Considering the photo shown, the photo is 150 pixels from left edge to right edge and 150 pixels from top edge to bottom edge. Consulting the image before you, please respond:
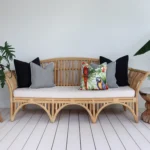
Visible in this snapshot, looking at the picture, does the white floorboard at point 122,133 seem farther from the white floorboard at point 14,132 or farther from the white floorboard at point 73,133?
the white floorboard at point 14,132

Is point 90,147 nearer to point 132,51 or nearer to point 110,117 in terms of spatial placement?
point 110,117

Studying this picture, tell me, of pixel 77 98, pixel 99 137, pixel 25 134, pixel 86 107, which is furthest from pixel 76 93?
pixel 25 134

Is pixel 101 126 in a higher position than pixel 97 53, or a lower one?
lower

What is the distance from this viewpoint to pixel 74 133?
8.03 ft

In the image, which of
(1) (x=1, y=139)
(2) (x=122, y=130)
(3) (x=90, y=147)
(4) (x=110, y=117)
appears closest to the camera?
(3) (x=90, y=147)

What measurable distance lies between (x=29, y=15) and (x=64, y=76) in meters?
1.21

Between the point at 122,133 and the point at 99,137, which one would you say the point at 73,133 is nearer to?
the point at 99,137

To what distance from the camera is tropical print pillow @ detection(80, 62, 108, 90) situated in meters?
2.86

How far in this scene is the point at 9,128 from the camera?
2631mm

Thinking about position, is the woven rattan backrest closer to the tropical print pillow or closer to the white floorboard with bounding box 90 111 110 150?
the tropical print pillow

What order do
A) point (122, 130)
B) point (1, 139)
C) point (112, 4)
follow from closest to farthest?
point (1, 139), point (122, 130), point (112, 4)

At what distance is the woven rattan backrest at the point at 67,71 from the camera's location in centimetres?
344

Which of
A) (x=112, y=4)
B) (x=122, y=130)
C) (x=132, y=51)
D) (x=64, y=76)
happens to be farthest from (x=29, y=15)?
(x=122, y=130)

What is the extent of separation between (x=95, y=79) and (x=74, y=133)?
2.69ft
